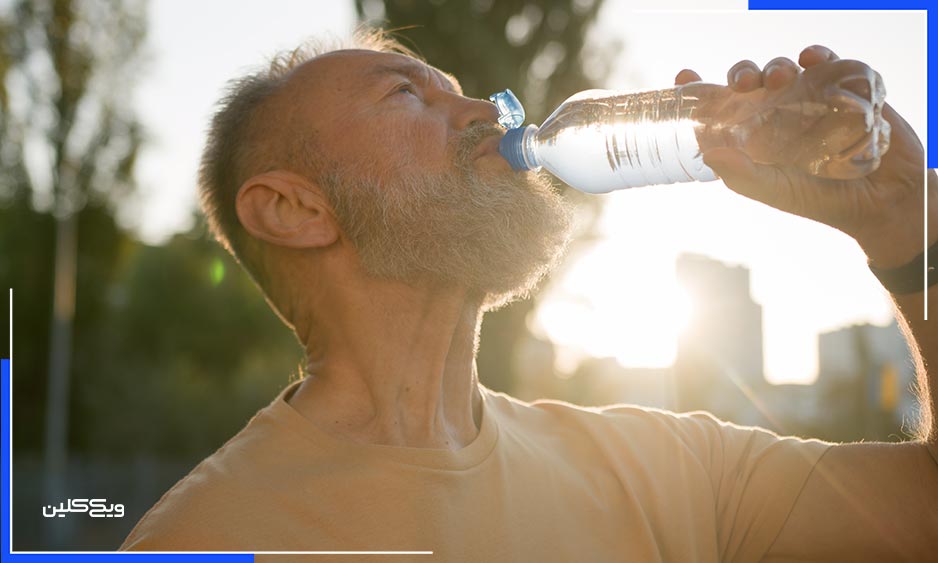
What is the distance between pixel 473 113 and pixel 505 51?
7.10 meters

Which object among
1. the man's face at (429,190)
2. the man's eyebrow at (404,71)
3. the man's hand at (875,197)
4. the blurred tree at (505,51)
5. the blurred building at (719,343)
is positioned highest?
the blurred tree at (505,51)

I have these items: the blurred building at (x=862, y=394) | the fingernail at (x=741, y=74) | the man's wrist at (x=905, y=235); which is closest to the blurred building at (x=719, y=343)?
the blurred building at (x=862, y=394)

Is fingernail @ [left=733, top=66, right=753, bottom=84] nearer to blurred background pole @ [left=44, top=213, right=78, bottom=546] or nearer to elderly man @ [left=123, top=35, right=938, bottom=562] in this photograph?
elderly man @ [left=123, top=35, right=938, bottom=562]

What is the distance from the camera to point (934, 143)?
6.55ft

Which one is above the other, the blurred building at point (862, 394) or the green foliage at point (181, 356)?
the green foliage at point (181, 356)

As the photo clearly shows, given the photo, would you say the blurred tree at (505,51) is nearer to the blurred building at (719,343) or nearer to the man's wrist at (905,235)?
the blurred building at (719,343)

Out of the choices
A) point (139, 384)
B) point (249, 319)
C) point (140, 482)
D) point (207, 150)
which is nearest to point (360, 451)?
point (207, 150)

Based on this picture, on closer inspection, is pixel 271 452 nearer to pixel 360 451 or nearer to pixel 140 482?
pixel 360 451

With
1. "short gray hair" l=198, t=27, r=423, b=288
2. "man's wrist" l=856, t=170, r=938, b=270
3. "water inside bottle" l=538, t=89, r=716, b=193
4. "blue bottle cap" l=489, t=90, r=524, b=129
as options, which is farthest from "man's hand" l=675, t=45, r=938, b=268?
"short gray hair" l=198, t=27, r=423, b=288

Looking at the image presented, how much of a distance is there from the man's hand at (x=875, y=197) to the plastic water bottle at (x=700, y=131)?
4 cm

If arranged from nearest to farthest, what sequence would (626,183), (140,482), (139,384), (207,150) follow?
(626,183)
(207,150)
(140,482)
(139,384)

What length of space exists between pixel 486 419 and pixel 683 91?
2.56 feet

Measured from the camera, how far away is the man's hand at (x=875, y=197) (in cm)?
156

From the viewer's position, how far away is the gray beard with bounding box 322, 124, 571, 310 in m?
1.98
